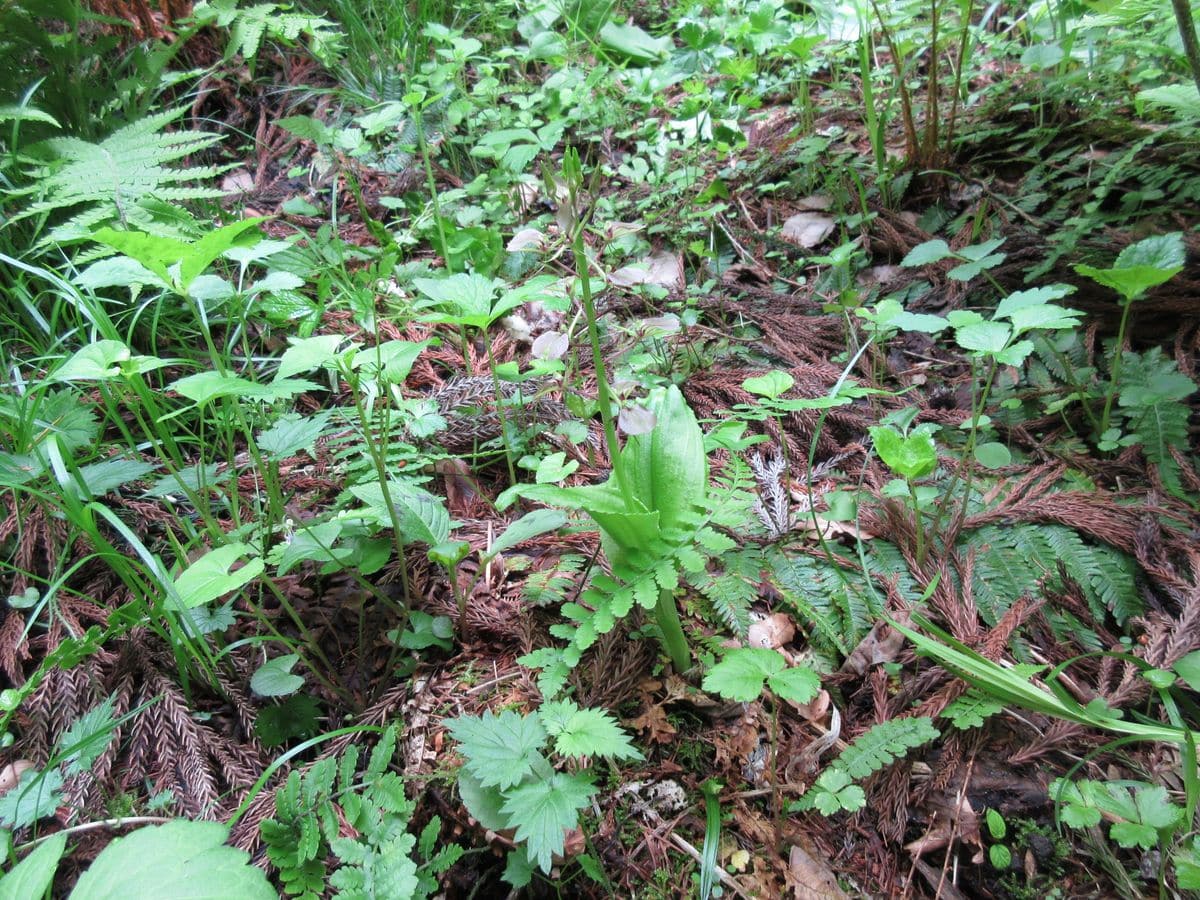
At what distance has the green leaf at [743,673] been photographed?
109 centimetres

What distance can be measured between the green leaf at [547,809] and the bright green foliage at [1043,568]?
856 millimetres

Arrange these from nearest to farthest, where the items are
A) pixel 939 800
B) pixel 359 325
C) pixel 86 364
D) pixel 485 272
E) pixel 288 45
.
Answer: pixel 939 800 → pixel 86 364 → pixel 359 325 → pixel 485 272 → pixel 288 45

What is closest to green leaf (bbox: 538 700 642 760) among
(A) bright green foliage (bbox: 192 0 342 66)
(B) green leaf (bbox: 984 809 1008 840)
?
(B) green leaf (bbox: 984 809 1008 840)

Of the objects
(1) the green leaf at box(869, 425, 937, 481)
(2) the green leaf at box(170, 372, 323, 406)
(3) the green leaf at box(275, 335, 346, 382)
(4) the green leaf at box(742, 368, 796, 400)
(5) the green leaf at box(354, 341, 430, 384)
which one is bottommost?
(1) the green leaf at box(869, 425, 937, 481)

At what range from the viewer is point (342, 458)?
1840 millimetres

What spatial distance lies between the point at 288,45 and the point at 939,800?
4.09m

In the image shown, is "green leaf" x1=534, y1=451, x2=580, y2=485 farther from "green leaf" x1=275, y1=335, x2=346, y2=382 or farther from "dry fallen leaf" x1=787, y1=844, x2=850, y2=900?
"dry fallen leaf" x1=787, y1=844, x2=850, y2=900

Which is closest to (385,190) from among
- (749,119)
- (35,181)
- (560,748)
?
(35,181)

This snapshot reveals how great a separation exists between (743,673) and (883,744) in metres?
0.27

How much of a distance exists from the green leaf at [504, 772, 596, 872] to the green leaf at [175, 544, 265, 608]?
1.83 feet

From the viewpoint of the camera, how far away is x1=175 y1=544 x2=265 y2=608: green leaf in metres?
1.09

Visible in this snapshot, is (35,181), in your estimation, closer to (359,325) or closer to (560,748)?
(359,325)

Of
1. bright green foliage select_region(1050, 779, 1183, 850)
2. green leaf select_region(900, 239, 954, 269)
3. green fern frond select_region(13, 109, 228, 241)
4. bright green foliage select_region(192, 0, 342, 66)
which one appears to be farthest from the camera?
bright green foliage select_region(192, 0, 342, 66)

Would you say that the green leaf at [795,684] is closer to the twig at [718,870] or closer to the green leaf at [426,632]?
the twig at [718,870]
